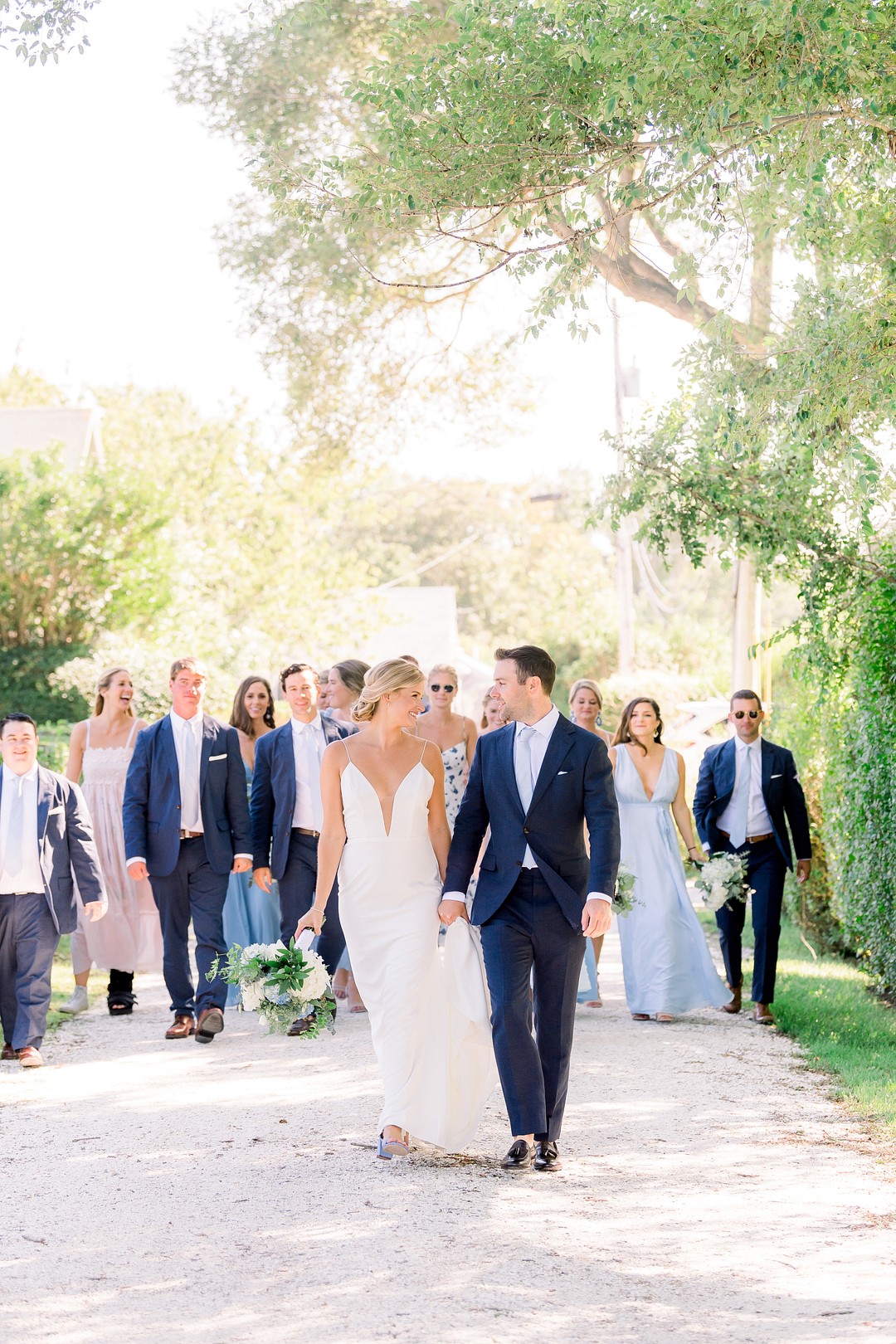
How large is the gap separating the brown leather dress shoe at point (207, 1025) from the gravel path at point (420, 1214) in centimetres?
42

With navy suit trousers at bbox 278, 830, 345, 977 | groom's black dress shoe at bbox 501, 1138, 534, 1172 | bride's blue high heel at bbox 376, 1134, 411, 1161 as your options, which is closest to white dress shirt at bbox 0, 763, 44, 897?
navy suit trousers at bbox 278, 830, 345, 977

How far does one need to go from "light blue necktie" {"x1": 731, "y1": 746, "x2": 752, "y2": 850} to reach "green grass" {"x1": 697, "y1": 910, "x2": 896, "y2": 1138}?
3.95 feet

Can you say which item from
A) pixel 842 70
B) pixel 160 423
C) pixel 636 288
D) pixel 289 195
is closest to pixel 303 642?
pixel 160 423

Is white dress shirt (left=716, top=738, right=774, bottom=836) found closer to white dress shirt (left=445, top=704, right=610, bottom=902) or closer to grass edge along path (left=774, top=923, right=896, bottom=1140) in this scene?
grass edge along path (left=774, top=923, right=896, bottom=1140)

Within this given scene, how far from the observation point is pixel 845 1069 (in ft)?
28.0

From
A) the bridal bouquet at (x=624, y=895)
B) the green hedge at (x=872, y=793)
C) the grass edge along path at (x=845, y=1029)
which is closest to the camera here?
the grass edge along path at (x=845, y=1029)

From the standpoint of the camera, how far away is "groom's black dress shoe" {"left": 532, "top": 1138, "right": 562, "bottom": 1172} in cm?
642

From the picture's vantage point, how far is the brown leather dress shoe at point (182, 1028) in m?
9.55

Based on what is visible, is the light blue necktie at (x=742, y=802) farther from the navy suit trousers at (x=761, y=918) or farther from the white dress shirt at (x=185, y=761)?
the white dress shirt at (x=185, y=761)

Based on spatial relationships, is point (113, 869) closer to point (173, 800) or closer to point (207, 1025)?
point (173, 800)

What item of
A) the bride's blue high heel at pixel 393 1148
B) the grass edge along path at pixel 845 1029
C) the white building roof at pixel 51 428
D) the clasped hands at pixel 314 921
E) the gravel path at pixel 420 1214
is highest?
the white building roof at pixel 51 428

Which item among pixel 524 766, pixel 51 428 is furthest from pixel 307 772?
pixel 51 428

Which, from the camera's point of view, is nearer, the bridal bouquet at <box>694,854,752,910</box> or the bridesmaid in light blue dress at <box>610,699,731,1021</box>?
the bridal bouquet at <box>694,854,752,910</box>

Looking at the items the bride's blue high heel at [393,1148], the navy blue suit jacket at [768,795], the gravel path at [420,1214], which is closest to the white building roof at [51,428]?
the navy blue suit jacket at [768,795]
